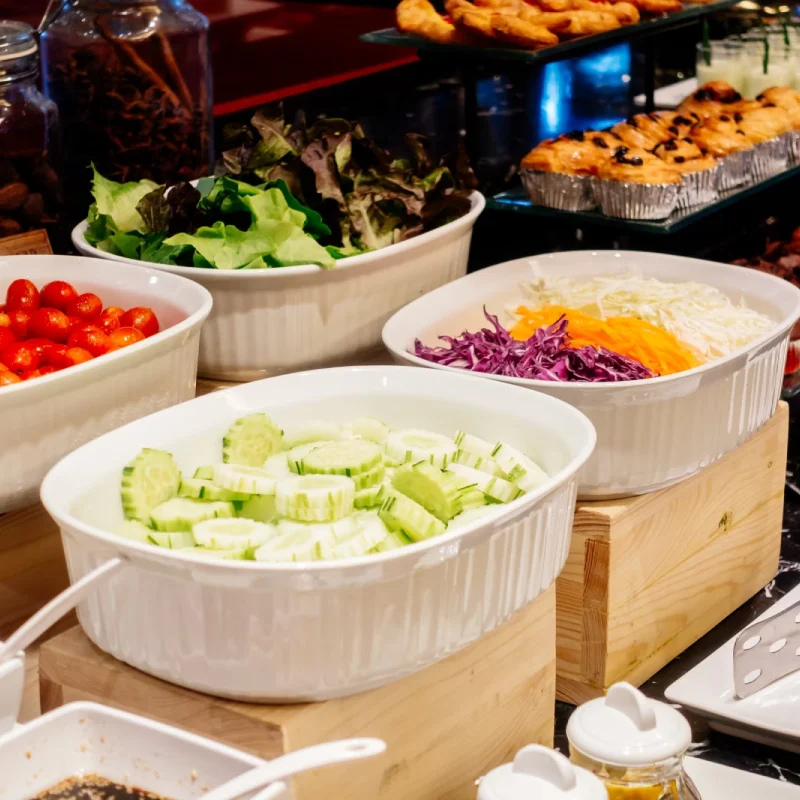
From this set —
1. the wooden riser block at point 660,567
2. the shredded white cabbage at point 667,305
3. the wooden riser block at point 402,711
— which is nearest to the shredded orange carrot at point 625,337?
the shredded white cabbage at point 667,305

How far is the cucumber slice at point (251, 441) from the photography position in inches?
52.2

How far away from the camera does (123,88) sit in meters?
1.88

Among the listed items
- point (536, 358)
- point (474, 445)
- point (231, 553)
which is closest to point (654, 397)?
point (536, 358)

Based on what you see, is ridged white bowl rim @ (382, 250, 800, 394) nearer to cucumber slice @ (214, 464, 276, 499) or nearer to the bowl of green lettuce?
the bowl of green lettuce

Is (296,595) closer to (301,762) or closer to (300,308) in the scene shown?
(301,762)

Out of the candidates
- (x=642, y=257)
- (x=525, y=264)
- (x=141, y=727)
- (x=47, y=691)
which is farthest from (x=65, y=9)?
(x=141, y=727)

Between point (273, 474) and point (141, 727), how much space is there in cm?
31

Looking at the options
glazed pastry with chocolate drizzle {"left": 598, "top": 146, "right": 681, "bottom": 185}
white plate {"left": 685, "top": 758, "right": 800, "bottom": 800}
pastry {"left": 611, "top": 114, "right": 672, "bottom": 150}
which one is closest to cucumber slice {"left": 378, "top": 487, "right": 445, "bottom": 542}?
white plate {"left": 685, "top": 758, "right": 800, "bottom": 800}

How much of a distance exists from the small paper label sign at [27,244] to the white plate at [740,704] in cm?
99

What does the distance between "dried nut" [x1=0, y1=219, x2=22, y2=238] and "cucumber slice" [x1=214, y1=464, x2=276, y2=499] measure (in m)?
0.63

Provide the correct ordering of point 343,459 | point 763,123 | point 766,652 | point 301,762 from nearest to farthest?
point 301,762 < point 343,459 < point 766,652 < point 763,123

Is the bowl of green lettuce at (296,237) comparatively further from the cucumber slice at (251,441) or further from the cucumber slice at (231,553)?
the cucumber slice at (231,553)

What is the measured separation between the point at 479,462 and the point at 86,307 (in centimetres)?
56

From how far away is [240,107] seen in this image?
2.94 m
